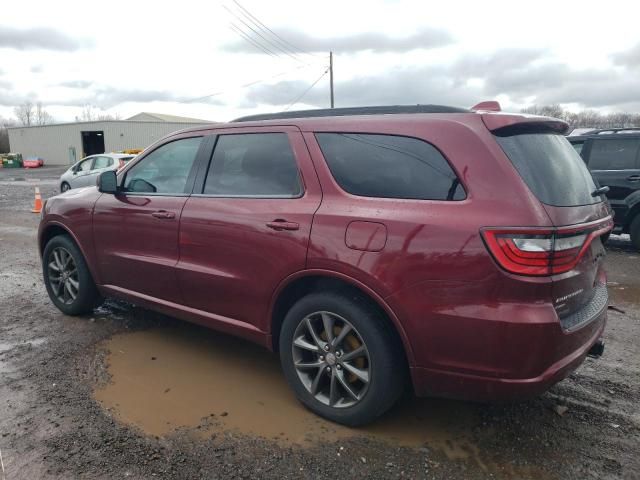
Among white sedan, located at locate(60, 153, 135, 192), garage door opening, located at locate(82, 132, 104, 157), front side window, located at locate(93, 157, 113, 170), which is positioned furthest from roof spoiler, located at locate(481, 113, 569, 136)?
garage door opening, located at locate(82, 132, 104, 157)

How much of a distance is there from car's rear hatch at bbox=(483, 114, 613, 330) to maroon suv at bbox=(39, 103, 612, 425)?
1cm

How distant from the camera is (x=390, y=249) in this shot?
265 centimetres

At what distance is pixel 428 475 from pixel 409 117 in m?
1.91

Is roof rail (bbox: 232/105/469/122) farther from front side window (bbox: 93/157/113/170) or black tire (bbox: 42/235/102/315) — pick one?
front side window (bbox: 93/157/113/170)

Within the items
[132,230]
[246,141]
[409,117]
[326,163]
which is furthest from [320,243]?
[132,230]

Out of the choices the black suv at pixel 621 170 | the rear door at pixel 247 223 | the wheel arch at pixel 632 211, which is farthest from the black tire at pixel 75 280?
the wheel arch at pixel 632 211

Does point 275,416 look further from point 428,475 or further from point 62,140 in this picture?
point 62,140

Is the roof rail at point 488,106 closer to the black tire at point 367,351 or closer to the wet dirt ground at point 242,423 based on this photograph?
the black tire at point 367,351

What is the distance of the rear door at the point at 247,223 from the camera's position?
3.10 metres

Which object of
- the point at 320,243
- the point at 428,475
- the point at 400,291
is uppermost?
the point at 320,243

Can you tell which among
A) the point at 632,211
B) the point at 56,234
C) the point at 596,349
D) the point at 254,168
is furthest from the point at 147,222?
the point at 632,211

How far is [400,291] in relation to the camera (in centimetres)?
263

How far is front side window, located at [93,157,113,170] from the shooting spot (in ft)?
57.5

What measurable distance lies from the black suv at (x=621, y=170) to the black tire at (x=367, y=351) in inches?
259
